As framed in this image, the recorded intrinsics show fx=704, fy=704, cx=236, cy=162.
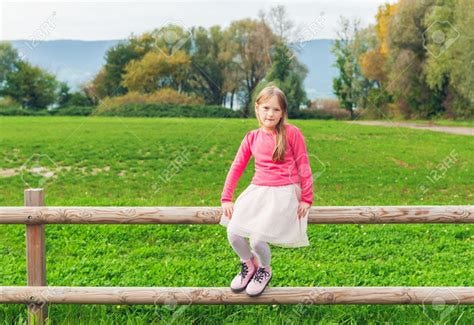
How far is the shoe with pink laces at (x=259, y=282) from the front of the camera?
15.6 ft

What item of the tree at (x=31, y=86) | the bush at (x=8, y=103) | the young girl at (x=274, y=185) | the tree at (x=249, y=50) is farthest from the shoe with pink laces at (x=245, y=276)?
the bush at (x=8, y=103)

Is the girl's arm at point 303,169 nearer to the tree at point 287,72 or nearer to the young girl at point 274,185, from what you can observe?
the young girl at point 274,185

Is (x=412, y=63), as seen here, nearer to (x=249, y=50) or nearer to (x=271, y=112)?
(x=249, y=50)

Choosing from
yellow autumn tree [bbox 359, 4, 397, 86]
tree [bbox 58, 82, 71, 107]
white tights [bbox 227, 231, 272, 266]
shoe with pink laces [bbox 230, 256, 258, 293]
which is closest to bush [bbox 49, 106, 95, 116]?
tree [bbox 58, 82, 71, 107]

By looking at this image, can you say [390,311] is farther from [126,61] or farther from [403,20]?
[403,20]

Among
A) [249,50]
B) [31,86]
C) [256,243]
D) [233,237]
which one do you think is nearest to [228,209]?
[233,237]

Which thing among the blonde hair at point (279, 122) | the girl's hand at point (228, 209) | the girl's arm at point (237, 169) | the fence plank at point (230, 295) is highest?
the blonde hair at point (279, 122)

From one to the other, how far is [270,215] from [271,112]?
0.66 meters

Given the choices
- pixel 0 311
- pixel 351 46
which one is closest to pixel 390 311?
pixel 0 311

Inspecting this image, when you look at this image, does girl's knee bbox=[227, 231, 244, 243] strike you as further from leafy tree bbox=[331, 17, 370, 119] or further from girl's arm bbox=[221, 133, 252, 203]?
leafy tree bbox=[331, 17, 370, 119]

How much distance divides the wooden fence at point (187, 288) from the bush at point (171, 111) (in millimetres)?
23998

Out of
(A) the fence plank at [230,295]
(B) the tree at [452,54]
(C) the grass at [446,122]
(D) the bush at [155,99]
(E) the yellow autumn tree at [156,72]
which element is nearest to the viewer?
(A) the fence plank at [230,295]

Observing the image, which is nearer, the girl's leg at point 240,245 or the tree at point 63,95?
the girl's leg at point 240,245

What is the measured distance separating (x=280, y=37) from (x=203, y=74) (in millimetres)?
3796
